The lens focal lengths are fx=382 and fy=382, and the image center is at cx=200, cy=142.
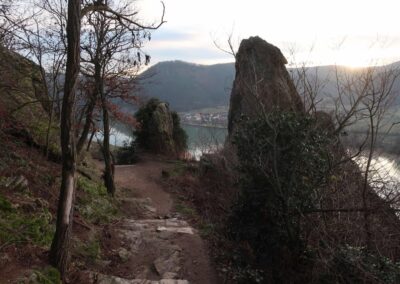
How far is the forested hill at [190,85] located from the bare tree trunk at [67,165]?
3415 inches

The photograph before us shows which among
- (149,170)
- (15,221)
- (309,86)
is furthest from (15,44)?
(149,170)

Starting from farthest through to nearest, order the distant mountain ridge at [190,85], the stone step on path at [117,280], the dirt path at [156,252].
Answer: the distant mountain ridge at [190,85]
the dirt path at [156,252]
the stone step on path at [117,280]

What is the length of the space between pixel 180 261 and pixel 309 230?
2.89 m

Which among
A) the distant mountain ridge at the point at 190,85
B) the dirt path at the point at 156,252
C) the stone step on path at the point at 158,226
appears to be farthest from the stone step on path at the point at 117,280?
the distant mountain ridge at the point at 190,85

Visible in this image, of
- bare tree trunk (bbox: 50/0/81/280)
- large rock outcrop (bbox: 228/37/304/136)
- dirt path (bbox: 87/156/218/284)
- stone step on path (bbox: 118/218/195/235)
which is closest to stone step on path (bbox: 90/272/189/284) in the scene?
dirt path (bbox: 87/156/218/284)

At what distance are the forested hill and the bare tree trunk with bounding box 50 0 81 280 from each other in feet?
285

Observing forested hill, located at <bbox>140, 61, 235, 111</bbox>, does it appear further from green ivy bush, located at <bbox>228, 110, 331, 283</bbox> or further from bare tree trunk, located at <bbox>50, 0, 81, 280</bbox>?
bare tree trunk, located at <bbox>50, 0, 81, 280</bbox>

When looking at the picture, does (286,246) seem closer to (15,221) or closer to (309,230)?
(309,230)

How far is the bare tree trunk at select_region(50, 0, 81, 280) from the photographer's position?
584 cm

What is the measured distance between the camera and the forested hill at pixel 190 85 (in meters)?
100

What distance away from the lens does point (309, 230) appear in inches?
321

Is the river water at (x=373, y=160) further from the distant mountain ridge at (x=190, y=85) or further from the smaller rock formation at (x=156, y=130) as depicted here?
the distant mountain ridge at (x=190, y=85)

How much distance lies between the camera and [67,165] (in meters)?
6.09

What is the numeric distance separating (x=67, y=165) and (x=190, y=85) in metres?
113
